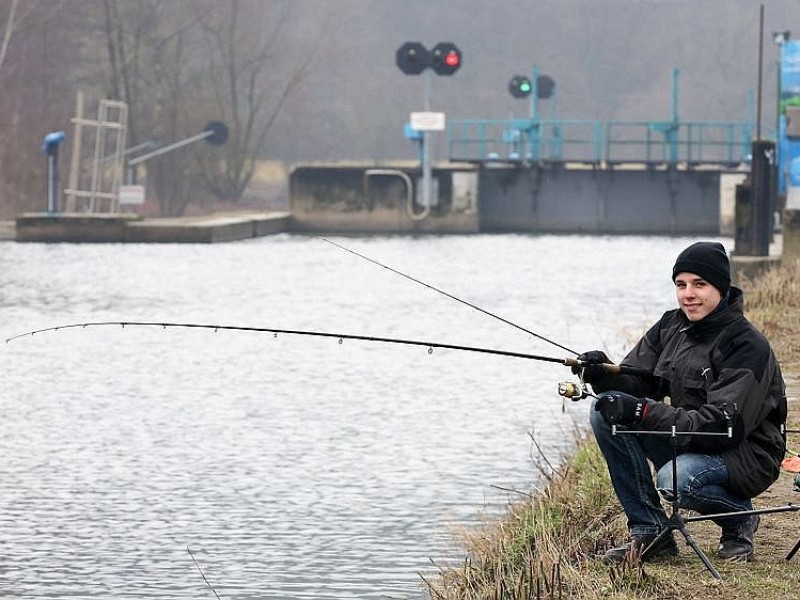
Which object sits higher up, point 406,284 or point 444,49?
point 444,49

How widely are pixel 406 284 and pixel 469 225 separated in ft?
67.5

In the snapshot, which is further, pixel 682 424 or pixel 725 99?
pixel 725 99

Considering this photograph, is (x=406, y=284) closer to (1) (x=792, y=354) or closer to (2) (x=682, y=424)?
(1) (x=792, y=354)

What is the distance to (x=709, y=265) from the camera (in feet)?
20.6

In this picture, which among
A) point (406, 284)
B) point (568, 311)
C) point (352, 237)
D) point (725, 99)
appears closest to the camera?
point (568, 311)

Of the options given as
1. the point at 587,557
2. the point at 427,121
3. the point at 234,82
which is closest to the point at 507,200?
the point at 427,121

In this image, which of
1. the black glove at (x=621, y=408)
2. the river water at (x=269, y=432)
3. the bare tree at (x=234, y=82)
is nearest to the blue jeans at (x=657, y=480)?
the black glove at (x=621, y=408)

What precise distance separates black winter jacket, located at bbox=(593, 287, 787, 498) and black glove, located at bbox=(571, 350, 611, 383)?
0.05m

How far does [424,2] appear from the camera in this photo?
327ft

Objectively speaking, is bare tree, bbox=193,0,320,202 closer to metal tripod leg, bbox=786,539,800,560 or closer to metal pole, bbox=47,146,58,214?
metal pole, bbox=47,146,58,214

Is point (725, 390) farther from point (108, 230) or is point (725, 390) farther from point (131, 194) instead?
point (131, 194)

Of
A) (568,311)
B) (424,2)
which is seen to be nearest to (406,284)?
(568,311)

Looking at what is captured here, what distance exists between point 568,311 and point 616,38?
3246 inches

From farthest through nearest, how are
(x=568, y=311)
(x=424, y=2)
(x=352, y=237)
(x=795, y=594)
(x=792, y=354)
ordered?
(x=424, y=2) < (x=352, y=237) < (x=568, y=311) < (x=792, y=354) < (x=795, y=594)
